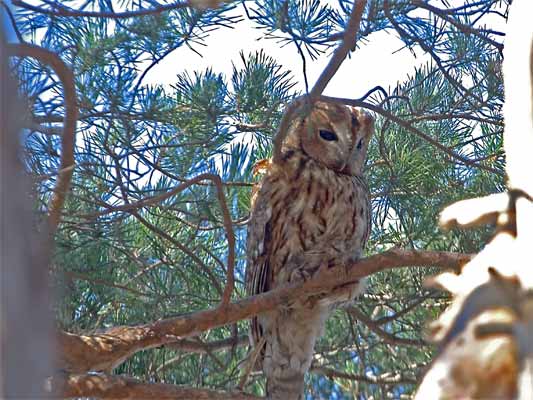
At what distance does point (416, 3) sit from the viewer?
2.65 meters

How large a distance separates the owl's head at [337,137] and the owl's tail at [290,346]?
23.0 inches

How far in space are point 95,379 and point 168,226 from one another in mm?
991

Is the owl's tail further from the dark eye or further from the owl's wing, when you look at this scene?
the dark eye

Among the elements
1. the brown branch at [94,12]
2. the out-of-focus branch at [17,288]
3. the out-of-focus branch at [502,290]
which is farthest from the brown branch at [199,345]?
Result: the out-of-focus branch at [17,288]

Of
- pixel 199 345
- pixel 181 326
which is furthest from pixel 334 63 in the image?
pixel 199 345

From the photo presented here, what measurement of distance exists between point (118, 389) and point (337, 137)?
1.68 m

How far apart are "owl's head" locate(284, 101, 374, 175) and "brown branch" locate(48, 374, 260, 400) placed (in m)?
Answer: 1.37

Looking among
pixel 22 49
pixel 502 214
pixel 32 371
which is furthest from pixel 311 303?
pixel 32 371

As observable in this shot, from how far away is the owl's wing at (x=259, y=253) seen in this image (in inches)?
125

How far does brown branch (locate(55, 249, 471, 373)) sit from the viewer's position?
2107 mm

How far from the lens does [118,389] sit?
2025 mm

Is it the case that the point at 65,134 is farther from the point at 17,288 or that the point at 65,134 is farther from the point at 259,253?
the point at 17,288

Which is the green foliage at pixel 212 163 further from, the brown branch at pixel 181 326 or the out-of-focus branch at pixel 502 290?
the out-of-focus branch at pixel 502 290

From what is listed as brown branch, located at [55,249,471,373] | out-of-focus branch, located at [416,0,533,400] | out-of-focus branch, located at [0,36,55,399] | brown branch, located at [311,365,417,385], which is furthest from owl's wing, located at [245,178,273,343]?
out-of-focus branch, located at [0,36,55,399]
